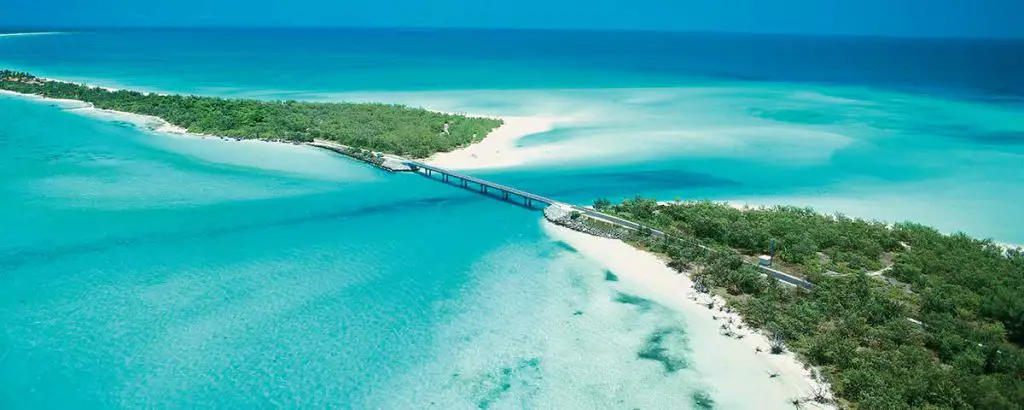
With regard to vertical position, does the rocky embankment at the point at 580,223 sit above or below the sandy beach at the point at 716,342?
above

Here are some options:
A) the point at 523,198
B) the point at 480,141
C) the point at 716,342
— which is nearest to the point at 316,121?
the point at 480,141

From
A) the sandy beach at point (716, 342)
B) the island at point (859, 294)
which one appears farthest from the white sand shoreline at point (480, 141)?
the sandy beach at point (716, 342)

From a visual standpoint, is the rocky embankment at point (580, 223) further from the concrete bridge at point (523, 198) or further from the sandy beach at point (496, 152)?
the sandy beach at point (496, 152)

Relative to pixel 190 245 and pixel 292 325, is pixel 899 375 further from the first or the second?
pixel 190 245

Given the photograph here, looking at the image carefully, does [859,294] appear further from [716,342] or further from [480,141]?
[480,141]

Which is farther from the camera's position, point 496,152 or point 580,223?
point 496,152

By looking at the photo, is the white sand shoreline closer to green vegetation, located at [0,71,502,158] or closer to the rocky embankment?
green vegetation, located at [0,71,502,158]
